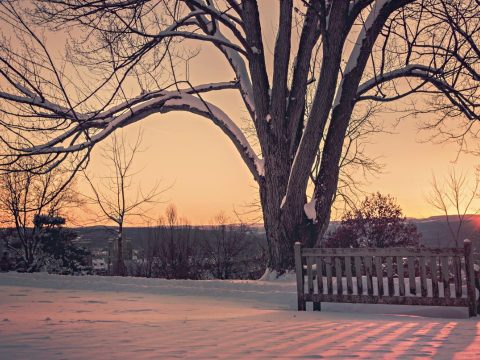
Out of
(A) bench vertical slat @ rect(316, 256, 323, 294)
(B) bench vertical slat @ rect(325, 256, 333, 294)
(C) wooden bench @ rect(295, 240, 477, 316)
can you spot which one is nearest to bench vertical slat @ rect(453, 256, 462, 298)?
(C) wooden bench @ rect(295, 240, 477, 316)

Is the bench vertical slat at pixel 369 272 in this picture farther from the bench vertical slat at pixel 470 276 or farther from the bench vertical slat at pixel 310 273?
the bench vertical slat at pixel 470 276

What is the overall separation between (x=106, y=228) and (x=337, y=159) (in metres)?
23.9

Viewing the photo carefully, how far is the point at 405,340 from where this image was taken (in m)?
6.19

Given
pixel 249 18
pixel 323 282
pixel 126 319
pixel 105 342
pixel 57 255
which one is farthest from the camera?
pixel 57 255

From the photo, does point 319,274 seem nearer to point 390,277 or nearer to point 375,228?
point 390,277

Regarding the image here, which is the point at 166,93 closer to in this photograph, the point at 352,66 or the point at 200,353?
the point at 352,66

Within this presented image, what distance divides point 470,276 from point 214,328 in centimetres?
443

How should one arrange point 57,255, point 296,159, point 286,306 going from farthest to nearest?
point 57,255 → point 296,159 → point 286,306

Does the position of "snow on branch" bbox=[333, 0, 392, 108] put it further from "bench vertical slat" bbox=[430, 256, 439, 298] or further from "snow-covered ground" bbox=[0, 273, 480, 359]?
"bench vertical slat" bbox=[430, 256, 439, 298]

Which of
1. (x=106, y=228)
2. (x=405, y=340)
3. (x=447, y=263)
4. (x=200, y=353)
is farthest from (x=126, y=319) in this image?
(x=106, y=228)

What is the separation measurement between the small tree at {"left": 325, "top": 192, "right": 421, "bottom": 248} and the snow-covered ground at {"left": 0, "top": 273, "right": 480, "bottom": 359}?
55.4 feet

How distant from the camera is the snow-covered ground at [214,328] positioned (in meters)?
5.30

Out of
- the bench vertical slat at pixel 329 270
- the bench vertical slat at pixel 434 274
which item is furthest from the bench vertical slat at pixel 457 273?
the bench vertical slat at pixel 329 270

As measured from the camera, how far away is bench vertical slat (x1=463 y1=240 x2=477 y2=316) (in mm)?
9172
